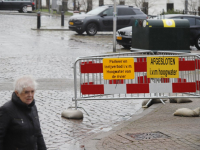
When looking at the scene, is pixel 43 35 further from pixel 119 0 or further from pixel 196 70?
pixel 119 0

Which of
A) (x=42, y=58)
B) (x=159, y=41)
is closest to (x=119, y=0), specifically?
(x=42, y=58)

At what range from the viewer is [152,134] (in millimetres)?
7988

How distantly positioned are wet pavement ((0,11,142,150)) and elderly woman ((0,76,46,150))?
9.70ft

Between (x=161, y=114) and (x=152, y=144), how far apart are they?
2486mm

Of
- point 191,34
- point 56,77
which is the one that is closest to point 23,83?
point 56,77

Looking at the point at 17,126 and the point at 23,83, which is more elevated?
the point at 23,83

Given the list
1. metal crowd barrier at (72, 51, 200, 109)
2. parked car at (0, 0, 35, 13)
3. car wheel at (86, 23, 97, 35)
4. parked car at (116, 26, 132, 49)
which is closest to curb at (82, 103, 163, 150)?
metal crowd barrier at (72, 51, 200, 109)

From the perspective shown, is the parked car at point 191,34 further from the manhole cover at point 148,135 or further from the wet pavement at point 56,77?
the manhole cover at point 148,135

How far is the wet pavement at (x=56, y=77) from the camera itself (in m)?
8.77

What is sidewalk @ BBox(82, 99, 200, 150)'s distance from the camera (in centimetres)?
721

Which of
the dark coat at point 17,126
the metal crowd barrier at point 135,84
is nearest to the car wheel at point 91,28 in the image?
the metal crowd barrier at point 135,84

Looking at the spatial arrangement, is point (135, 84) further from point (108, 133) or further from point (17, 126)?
point (17, 126)

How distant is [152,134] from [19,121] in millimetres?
3830

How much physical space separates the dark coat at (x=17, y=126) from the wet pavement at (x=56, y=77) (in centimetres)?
296
